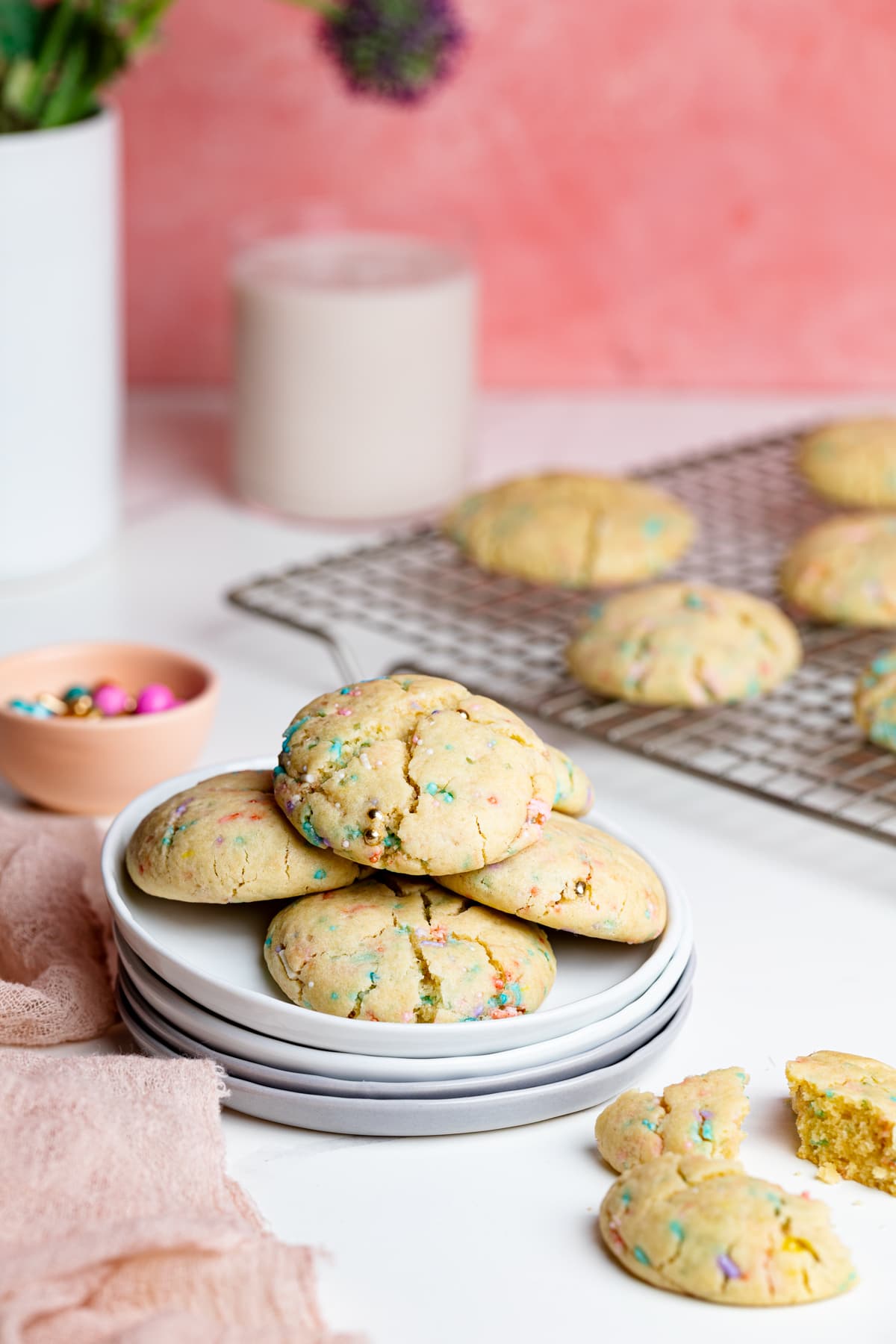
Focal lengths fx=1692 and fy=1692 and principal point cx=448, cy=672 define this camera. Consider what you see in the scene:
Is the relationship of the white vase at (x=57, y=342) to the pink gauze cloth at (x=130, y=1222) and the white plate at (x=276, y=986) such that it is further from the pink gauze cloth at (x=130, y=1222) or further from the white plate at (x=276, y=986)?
the pink gauze cloth at (x=130, y=1222)

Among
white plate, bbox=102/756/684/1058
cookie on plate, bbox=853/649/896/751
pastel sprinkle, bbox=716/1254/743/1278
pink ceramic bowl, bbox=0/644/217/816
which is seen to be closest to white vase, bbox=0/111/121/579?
pink ceramic bowl, bbox=0/644/217/816

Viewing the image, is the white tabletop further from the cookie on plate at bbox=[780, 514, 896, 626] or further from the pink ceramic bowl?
the cookie on plate at bbox=[780, 514, 896, 626]

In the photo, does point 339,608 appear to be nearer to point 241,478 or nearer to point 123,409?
point 241,478

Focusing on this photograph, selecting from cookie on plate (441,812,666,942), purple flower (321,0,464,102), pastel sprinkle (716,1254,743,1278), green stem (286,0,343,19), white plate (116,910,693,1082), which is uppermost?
green stem (286,0,343,19)

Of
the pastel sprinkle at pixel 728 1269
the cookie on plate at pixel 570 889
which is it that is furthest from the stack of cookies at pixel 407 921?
the pastel sprinkle at pixel 728 1269

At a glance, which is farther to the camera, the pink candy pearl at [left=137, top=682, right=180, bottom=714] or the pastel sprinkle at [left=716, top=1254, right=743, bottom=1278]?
the pink candy pearl at [left=137, top=682, right=180, bottom=714]

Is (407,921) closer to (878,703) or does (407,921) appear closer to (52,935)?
(52,935)

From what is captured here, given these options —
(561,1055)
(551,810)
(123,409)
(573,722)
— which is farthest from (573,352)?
(561,1055)
